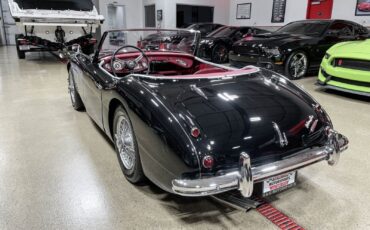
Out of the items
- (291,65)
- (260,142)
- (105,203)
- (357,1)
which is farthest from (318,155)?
(357,1)

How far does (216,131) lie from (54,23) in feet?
26.9

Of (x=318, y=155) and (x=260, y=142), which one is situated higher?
(x=260, y=142)

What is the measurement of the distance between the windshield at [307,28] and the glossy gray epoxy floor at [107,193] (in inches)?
144

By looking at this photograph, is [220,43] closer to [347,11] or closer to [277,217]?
[347,11]

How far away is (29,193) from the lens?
215 cm

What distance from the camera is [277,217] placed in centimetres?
188

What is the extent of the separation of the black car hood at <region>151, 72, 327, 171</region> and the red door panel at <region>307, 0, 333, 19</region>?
9.10 metres

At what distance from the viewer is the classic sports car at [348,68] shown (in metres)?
4.44

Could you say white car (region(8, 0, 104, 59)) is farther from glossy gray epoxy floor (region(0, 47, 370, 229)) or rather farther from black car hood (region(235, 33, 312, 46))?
glossy gray epoxy floor (region(0, 47, 370, 229))

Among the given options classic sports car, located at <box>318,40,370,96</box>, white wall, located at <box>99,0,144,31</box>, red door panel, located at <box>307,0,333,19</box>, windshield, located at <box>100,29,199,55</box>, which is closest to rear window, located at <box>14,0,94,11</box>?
white wall, located at <box>99,0,144,31</box>

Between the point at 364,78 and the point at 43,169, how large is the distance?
4486 millimetres

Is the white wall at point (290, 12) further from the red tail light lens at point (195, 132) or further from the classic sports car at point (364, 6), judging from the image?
the red tail light lens at point (195, 132)

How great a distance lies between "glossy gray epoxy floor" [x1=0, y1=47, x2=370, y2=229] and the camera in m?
1.84

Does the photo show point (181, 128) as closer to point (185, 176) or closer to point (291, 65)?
point (185, 176)
